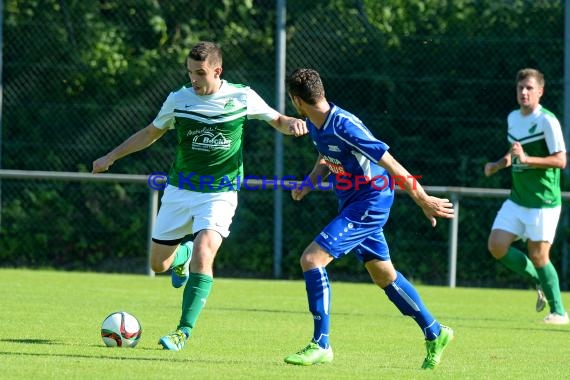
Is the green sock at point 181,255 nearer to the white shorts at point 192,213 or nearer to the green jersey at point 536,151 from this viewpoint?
the white shorts at point 192,213

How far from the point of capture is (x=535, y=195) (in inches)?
407

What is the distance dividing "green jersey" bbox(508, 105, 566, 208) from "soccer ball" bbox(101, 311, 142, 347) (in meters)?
4.32

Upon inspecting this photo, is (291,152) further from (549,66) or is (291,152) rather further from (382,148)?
(382,148)

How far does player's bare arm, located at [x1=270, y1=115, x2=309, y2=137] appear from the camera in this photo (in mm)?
7473

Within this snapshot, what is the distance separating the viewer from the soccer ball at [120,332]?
7.12 meters

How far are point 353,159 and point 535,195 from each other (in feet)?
13.4

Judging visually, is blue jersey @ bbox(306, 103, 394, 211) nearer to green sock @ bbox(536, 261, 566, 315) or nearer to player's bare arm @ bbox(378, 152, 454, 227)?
player's bare arm @ bbox(378, 152, 454, 227)

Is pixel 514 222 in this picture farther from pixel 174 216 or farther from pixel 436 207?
pixel 436 207

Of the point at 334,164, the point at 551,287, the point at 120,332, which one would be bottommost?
the point at 551,287

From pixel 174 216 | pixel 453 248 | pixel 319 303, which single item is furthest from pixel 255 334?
pixel 453 248

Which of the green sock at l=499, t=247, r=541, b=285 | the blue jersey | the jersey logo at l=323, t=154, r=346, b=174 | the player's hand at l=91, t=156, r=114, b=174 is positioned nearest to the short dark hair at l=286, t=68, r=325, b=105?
the blue jersey

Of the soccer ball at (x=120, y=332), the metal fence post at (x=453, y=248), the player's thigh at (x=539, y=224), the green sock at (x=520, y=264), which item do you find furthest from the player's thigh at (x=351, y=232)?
the metal fence post at (x=453, y=248)

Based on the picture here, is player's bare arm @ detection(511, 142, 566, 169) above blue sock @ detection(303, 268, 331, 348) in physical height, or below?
below

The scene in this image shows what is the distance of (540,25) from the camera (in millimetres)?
14383
